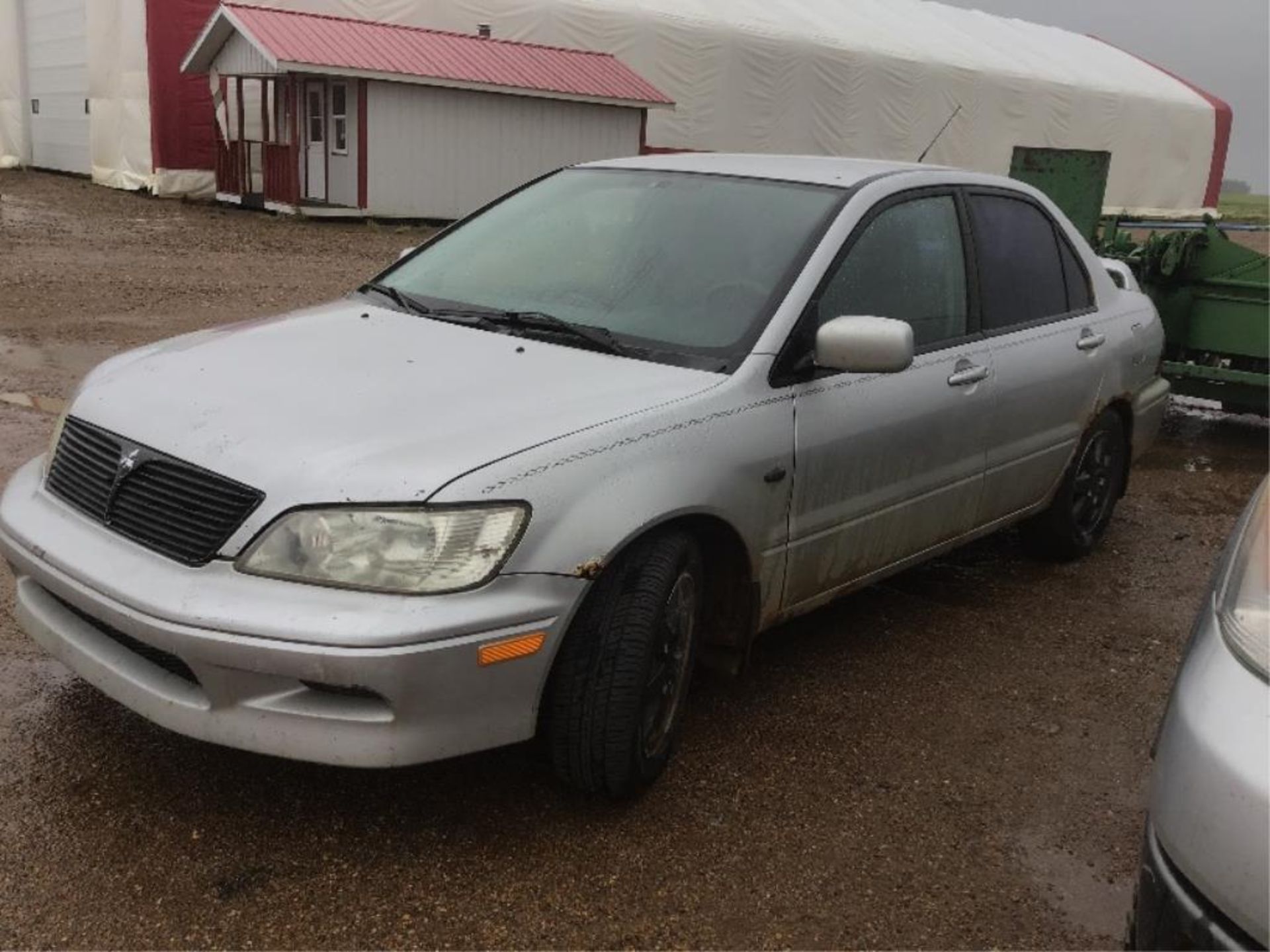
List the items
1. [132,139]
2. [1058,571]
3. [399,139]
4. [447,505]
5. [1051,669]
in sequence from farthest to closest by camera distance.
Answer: [132,139] < [399,139] < [1058,571] < [1051,669] < [447,505]

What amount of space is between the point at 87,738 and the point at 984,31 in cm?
3466

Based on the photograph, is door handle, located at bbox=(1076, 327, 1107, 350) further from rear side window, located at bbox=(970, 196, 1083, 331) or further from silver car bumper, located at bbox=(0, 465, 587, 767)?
silver car bumper, located at bbox=(0, 465, 587, 767)

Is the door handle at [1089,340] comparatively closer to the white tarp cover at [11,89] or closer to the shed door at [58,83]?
the shed door at [58,83]

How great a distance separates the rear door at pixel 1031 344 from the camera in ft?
14.3

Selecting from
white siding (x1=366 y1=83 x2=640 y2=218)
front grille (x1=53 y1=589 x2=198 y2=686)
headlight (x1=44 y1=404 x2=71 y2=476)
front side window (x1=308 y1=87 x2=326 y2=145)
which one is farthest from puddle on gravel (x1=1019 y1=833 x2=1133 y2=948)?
front side window (x1=308 y1=87 x2=326 y2=145)

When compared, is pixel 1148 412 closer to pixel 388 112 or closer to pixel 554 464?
pixel 554 464

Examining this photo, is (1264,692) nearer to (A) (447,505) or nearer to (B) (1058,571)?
(A) (447,505)

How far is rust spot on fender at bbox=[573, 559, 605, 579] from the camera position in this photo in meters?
2.76

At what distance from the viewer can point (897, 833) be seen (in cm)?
312

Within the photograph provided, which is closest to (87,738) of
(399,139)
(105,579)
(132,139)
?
(105,579)

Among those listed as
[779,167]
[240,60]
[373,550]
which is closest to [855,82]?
[240,60]

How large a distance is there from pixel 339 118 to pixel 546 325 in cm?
1887

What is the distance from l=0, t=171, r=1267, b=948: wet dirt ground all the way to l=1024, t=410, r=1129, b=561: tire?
21.5 inches

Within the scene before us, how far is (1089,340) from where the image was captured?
4844 mm
